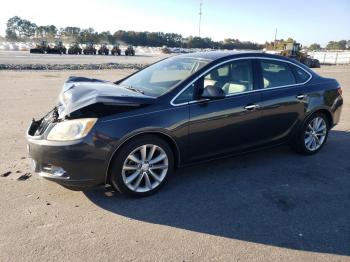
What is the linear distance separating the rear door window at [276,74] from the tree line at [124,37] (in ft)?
403

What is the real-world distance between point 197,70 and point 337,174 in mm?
2514

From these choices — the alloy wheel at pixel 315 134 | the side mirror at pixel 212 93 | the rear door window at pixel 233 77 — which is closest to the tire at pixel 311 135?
the alloy wheel at pixel 315 134

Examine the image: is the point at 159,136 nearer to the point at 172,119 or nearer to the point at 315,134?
the point at 172,119

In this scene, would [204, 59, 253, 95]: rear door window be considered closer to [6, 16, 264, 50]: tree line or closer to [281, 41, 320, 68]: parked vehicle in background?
[281, 41, 320, 68]: parked vehicle in background

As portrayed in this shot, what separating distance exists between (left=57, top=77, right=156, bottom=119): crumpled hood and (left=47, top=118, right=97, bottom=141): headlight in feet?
0.49

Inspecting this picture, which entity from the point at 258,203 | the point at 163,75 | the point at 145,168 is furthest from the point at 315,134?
the point at 145,168

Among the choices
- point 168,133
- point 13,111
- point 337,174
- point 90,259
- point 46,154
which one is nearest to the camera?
point 90,259

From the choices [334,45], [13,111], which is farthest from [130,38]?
[13,111]

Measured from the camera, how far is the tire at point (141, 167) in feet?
13.0

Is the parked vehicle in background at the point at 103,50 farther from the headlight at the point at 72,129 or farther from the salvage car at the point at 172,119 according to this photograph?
the headlight at the point at 72,129

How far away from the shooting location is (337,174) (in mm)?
5086

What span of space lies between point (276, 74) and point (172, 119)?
81.6 inches

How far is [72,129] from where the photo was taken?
3.78m

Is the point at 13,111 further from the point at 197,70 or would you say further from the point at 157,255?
the point at 157,255
